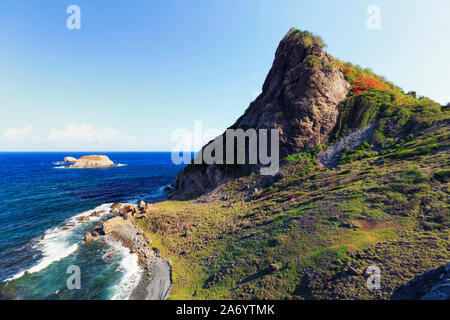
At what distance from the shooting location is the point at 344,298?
10648mm

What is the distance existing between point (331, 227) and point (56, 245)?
3771cm

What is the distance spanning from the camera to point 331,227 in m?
16.0

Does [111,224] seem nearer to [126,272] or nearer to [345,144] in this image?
[126,272]

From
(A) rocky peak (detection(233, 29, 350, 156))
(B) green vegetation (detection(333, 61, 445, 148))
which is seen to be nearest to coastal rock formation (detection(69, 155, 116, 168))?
(A) rocky peak (detection(233, 29, 350, 156))

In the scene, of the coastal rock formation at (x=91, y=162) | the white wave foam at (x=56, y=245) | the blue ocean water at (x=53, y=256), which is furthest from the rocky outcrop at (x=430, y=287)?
the coastal rock formation at (x=91, y=162)

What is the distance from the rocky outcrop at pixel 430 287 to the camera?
20.0 feet

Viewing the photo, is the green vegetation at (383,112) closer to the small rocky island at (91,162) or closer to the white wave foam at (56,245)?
the white wave foam at (56,245)

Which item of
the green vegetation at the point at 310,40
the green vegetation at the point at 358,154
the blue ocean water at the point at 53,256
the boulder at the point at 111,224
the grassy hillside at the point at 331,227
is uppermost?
the green vegetation at the point at 310,40

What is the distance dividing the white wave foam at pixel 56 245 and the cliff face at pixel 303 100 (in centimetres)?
2290

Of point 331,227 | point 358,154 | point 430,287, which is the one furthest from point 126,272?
point 358,154

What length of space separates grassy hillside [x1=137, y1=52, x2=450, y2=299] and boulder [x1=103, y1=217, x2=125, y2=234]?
3986mm

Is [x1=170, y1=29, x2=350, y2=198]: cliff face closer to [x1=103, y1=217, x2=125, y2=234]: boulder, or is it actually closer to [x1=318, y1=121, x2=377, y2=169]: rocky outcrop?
[x1=318, y1=121, x2=377, y2=169]: rocky outcrop

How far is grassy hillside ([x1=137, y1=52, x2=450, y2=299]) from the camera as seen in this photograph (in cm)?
1195
